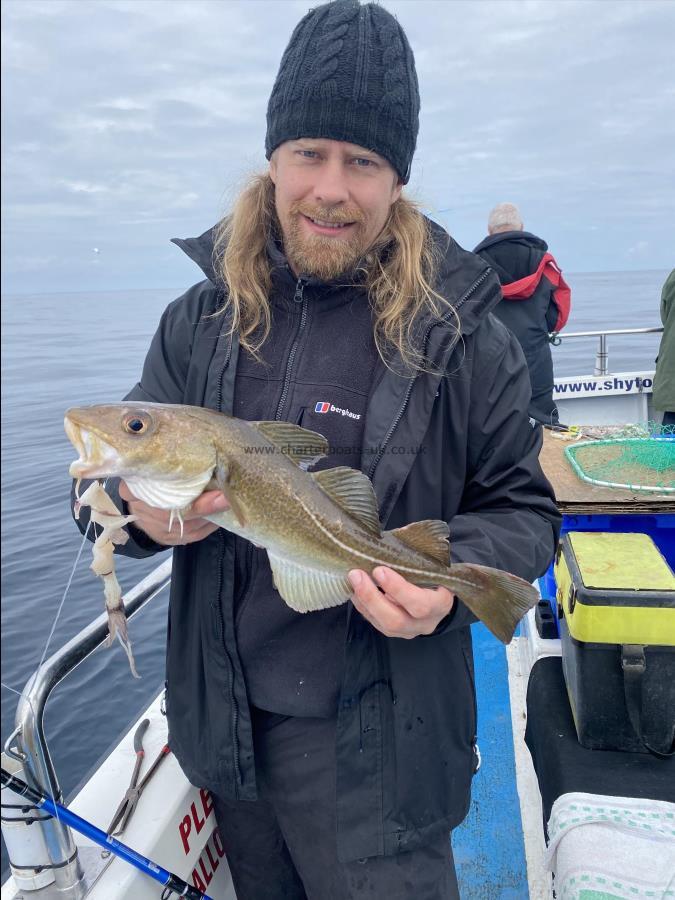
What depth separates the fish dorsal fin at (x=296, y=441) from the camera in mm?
2197

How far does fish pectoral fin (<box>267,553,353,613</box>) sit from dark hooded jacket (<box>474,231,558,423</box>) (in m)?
5.91

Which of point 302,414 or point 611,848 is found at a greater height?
point 302,414

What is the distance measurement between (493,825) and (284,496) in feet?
9.40

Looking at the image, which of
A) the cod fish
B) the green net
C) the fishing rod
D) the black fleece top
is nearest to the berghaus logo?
the black fleece top

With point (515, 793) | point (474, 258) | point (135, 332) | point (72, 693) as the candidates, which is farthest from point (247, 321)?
point (135, 332)

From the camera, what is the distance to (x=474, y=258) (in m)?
2.52

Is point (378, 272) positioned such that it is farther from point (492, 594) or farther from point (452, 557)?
point (492, 594)

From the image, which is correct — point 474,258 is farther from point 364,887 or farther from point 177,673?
point 364,887

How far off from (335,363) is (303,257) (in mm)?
448

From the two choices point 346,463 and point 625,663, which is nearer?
point 346,463

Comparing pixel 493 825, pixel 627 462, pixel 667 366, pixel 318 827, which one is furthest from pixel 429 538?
pixel 667 366

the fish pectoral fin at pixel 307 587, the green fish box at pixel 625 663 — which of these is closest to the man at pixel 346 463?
the fish pectoral fin at pixel 307 587

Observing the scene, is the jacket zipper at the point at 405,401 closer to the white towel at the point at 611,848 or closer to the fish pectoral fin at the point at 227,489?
the fish pectoral fin at the point at 227,489

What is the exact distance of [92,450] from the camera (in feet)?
6.48
